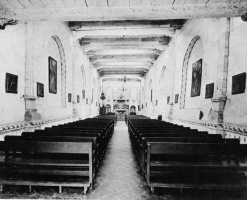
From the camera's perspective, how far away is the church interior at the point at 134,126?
2844mm

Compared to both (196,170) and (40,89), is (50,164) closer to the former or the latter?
(196,170)

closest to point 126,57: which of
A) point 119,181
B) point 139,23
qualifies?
point 139,23

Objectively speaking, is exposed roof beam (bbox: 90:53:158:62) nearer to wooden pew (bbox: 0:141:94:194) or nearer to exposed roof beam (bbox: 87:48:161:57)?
exposed roof beam (bbox: 87:48:161:57)

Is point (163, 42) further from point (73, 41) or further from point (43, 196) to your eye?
point (43, 196)

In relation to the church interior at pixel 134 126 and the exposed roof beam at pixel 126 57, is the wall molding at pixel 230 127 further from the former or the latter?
the exposed roof beam at pixel 126 57

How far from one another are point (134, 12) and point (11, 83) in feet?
12.0

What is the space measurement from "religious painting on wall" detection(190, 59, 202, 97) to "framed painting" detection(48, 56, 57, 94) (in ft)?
19.6

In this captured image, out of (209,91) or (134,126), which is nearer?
(209,91)

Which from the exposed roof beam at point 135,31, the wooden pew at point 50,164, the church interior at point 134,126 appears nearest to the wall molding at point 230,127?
the church interior at point 134,126

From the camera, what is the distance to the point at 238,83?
4238 mm

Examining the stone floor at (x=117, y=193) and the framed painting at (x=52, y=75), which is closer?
the stone floor at (x=117, y=193)

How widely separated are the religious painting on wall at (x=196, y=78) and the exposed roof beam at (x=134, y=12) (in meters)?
2.99

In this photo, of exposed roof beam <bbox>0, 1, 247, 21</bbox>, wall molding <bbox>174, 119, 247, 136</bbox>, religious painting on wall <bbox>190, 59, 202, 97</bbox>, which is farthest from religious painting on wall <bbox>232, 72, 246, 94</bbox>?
religious painting on wall <bbox>190, 59, 202, 97</bbox>

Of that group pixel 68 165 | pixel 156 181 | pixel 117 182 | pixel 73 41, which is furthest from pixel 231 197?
pixel 73 41
